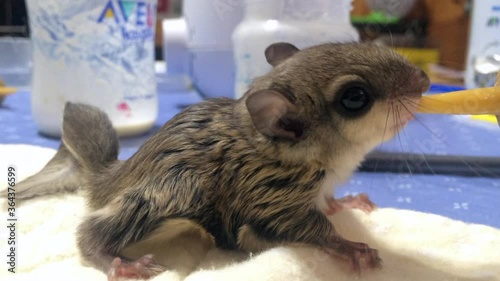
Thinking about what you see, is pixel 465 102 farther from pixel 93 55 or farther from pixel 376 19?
pixel 93 55

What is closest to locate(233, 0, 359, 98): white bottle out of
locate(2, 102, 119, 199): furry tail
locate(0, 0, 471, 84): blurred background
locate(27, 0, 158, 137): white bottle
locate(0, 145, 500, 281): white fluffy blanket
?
locate(0, 0, 471, 84): blurred background

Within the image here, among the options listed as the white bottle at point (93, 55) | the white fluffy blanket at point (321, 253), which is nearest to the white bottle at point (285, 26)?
the white bottle at point (93, 55)

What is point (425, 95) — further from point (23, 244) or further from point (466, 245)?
point (23, 244)

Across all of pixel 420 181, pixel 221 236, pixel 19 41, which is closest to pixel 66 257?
pixel 221 236

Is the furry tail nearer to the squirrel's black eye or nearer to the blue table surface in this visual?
the blue table surface

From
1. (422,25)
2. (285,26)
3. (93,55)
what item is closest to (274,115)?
(285,26)

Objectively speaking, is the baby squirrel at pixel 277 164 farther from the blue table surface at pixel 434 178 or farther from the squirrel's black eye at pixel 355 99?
the blue table surface at pixel 434 178
